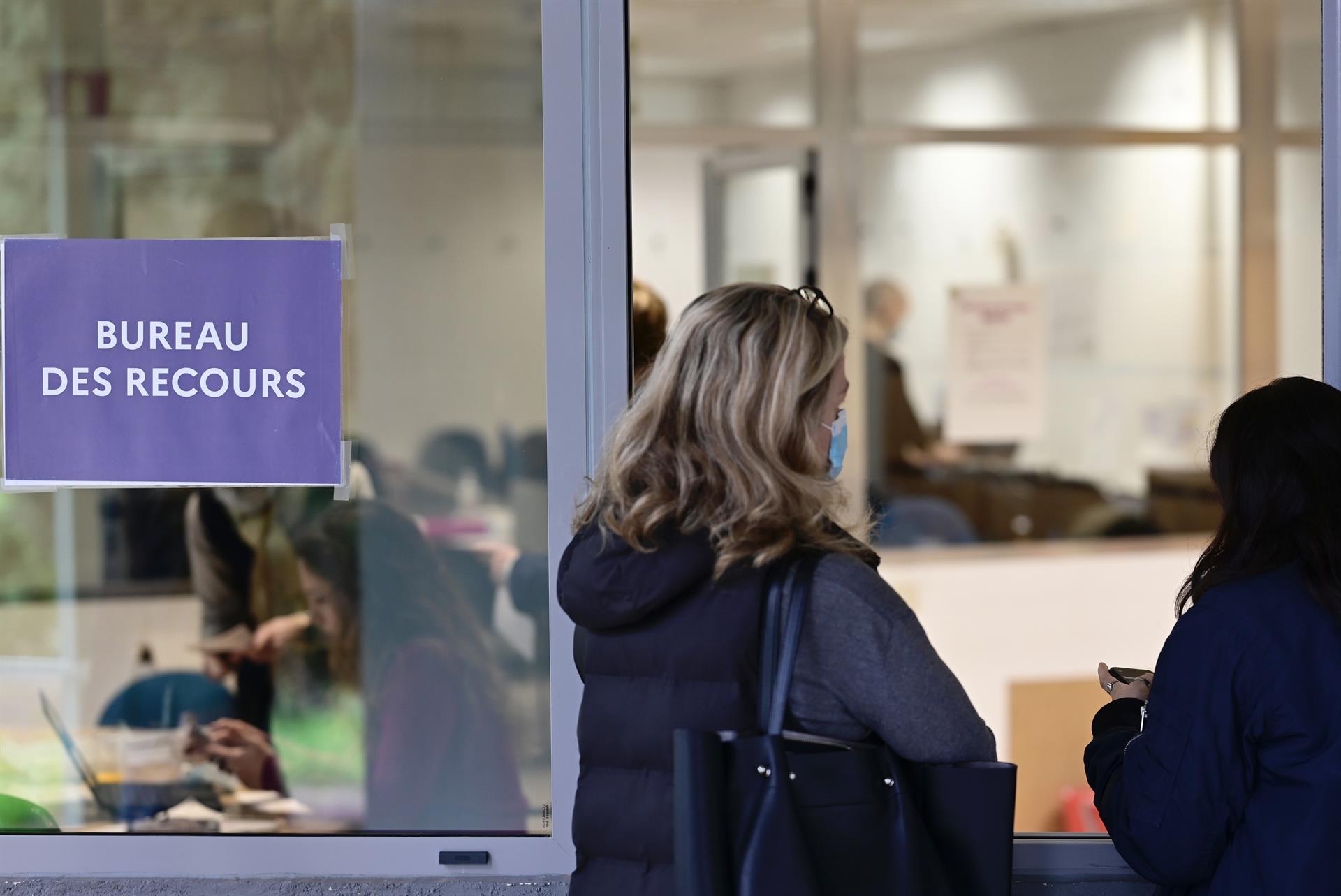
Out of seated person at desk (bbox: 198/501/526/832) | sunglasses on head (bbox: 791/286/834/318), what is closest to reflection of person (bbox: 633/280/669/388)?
seated person at desk (bbox: 198/501/526/832)

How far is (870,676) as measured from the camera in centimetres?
171

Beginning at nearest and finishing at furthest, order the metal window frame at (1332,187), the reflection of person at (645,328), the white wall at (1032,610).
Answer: the metal window frame at (1332,187), the reflection of person at (645,328), the white wall at (1032,610)

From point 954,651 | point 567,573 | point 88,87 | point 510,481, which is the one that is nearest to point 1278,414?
point 567,573

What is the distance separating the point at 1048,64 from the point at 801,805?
211 inches

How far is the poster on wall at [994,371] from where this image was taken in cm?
636

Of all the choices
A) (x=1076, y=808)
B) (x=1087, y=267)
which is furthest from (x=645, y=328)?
(x=1087, y=267)

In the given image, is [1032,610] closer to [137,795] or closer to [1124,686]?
[1124,686]

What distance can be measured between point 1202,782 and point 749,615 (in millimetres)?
662

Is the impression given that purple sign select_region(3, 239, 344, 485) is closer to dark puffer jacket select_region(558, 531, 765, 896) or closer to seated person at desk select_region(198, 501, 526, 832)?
seated person at desk select_region(198, 501, 526, 832)

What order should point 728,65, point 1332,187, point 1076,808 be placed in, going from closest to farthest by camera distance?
point 1332,187 < point 1076,808 < point 728,65

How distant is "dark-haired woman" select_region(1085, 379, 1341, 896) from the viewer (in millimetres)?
1874

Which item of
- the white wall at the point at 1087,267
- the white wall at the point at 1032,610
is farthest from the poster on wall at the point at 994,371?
the white wall at the point at 1032,610

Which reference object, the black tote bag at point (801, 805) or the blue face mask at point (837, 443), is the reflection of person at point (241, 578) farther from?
the black tote bag at point (801, 805)

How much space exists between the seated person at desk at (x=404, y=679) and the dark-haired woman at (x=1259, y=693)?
1.17 metres
